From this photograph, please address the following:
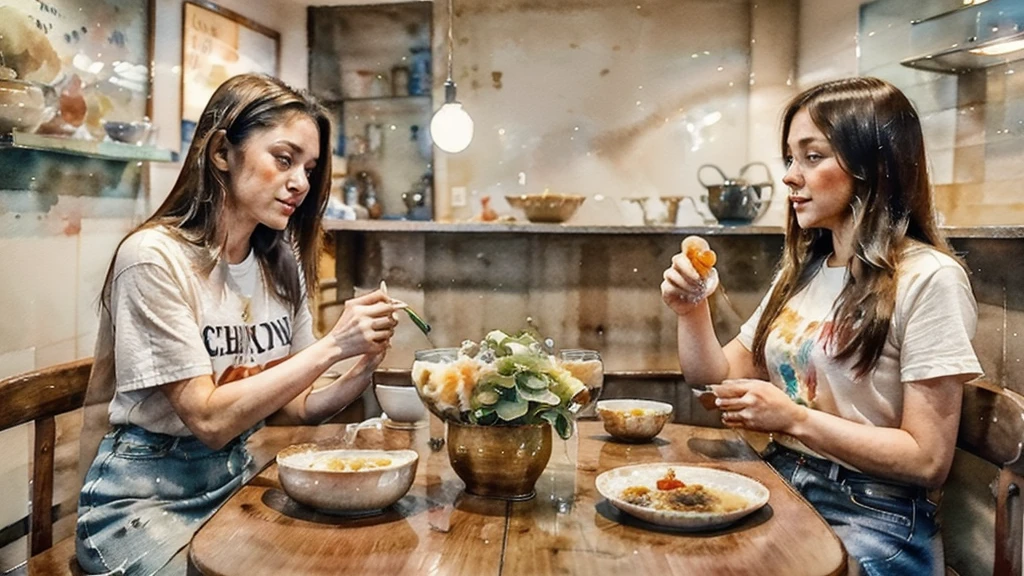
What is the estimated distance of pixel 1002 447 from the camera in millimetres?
1485

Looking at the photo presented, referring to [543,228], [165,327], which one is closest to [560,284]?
[543,228]

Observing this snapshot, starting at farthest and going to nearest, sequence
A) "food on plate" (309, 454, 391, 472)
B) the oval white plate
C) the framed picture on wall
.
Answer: the framed picture on wall < "food on plate" (309, 454, 391, 472) < the oval white plate

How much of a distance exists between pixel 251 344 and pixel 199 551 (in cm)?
81

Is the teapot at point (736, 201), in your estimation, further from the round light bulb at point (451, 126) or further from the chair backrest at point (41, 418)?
the chair backrest at point (41, 418)

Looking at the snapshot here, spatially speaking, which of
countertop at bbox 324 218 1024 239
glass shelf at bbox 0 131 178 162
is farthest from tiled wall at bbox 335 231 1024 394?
glass shelf at bbox 0 131 178 162

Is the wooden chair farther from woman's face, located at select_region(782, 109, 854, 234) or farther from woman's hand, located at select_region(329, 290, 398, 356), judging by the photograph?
woman's hand, located at select_region(329, 290, 398, 356)

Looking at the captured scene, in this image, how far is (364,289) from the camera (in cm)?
340

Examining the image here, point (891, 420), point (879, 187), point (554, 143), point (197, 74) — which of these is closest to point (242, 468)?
point (891, 420)

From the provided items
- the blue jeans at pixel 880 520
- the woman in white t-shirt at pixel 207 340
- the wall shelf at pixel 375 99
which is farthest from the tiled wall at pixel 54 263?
the blue jeans at pixel 880 520

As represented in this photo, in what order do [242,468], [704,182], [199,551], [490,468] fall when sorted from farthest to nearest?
1. [704,182]
2. [242,468]
3. [490,468]
4. [199,551]

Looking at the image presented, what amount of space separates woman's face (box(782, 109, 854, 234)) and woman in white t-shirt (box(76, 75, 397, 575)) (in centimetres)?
94

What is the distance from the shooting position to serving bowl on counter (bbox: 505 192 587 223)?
3416 millimetres

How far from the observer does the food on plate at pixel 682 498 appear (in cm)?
126

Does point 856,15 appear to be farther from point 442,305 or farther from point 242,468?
point 242,468
